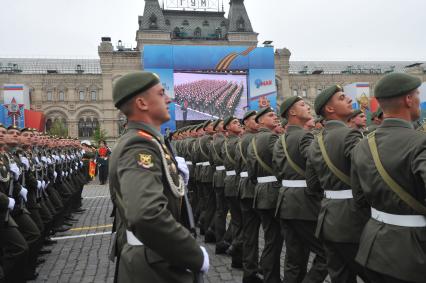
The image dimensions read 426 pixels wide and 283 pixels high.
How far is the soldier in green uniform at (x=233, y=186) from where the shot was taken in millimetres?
5738

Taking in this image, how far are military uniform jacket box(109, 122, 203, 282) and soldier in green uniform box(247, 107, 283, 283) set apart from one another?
2.44 m

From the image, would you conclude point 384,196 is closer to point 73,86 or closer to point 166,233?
point 166,233

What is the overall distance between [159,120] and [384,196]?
142cm

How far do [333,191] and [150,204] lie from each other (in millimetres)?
1987

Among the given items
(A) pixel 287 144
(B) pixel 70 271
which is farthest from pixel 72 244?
(A) pixel 287 144

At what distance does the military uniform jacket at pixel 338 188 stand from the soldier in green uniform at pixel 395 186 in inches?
18.3

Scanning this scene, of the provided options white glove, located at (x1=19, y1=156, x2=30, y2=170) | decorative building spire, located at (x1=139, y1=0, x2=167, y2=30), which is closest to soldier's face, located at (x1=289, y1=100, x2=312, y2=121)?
white glove, located at (x1=19, y1=156, x2=30, y2=170)

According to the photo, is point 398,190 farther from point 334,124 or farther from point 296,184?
point 296,184

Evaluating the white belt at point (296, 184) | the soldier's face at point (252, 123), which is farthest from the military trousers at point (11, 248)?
the soldier's face at point (252, 123)

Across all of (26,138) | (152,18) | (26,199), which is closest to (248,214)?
(26,199)

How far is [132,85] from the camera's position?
2.31 metres

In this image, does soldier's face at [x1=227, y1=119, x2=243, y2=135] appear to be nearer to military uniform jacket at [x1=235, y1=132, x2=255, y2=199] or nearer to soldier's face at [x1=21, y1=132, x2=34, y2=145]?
military uniform jacket at [x1=235, y1=132, x2=255, y2=199]

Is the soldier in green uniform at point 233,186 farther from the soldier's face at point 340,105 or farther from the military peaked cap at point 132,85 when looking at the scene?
the military peaked cap at point 132,85

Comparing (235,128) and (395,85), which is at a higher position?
(395,85)
